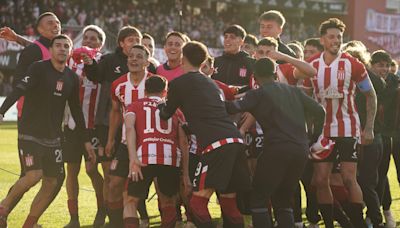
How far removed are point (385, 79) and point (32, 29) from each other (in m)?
24.2

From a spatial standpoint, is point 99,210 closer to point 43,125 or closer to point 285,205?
point 43,125

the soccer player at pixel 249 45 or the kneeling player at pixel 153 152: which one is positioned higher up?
the soccer player at pixel 249 45

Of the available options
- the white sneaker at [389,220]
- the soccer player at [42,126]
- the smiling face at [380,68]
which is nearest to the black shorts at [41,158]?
the soccer player at [42,126]

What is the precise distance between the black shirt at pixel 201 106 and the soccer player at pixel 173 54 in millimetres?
1856

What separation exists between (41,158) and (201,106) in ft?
6.97

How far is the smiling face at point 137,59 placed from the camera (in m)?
9.27

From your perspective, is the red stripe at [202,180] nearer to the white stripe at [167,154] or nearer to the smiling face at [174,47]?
the white stripe at [167,154]

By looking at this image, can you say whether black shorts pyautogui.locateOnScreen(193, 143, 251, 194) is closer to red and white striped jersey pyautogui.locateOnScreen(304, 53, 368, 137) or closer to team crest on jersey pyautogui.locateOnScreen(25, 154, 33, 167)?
red and white striped jersey pyautogui.locateOnScreen(304, 53, 368, 137)

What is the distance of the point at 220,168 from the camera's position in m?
8.04

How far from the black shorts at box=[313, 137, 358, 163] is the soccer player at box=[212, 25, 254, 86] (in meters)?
1.93

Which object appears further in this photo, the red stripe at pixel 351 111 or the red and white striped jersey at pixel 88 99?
the red and white striped jersey at pixel 88 99

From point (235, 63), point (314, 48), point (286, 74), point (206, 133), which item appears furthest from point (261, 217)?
point (314, 48)

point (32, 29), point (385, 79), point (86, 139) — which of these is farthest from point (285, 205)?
point (32, 29)

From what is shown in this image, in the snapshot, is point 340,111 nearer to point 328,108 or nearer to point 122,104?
point 328,108
